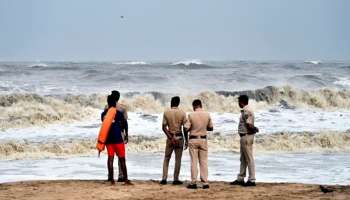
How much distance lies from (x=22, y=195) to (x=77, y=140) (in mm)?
9552

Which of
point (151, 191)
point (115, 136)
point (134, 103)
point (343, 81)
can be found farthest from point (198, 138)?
point (343, 81)

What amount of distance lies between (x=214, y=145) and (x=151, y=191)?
9.20 meters

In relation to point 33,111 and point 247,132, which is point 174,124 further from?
point 33,111

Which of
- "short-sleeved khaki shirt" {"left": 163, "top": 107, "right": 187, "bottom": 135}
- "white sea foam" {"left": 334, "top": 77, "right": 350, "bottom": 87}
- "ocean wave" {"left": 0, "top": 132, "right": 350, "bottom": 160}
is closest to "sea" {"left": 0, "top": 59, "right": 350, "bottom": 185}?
"ocean wave" {"left": 0, "top": 132, "right": 350, "bottom": 160}

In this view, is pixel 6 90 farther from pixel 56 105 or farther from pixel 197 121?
pixel 197 121

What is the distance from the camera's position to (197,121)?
1099cm

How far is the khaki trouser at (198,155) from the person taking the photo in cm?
1104

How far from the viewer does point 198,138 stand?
11.1 meters

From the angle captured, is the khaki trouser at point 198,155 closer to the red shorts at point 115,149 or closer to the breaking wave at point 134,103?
the red shorts at point 115,149

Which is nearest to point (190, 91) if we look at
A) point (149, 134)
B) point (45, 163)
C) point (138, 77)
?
point (138, 77)

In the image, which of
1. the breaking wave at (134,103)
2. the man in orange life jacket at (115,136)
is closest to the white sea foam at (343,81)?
the breaking wave at (134,103)

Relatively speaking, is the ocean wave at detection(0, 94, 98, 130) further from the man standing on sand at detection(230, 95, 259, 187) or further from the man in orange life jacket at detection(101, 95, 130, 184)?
the man standing on sand at detection(230, 95, 259, 187)

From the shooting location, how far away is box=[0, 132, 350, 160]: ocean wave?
1823 centimetres

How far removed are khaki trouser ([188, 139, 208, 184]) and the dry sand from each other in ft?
0.86
